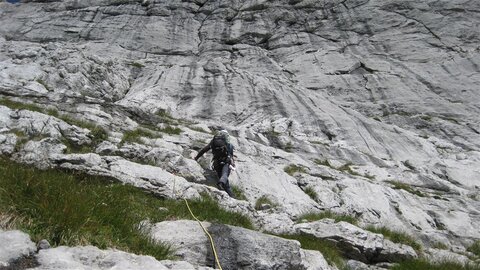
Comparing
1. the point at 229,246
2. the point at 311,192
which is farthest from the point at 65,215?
the point at 311,192

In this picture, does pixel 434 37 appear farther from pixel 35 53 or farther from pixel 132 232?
pixel 132 232

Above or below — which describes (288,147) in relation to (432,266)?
below

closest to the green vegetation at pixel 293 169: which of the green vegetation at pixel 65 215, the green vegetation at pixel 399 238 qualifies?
the green vegetation at pixel 399 238

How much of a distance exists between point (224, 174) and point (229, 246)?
7023 mm

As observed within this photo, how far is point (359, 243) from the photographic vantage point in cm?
1038

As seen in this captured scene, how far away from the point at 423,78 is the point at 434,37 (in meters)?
10.5

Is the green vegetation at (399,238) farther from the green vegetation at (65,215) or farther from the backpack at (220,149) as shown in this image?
the green vegetation at (65,215)

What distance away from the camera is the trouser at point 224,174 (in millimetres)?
13727

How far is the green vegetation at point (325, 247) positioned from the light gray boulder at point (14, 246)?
6597 mm

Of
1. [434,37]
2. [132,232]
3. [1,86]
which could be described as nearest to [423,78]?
[434,37]

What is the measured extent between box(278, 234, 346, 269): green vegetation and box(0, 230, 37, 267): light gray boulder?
21.6ft

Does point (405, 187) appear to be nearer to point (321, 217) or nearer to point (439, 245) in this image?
point (439, 245)

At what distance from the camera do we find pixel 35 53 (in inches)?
1484

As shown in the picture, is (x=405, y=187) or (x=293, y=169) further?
(x=405, y=187)
